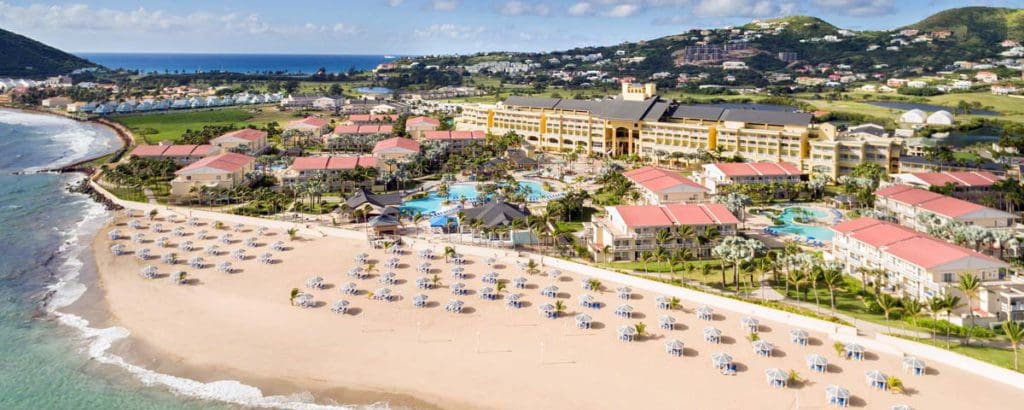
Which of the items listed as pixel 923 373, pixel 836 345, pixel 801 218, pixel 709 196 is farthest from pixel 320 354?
pixel 801 218

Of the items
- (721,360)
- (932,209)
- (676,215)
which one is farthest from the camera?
(932,209)

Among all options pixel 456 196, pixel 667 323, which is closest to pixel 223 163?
pixel 456 196

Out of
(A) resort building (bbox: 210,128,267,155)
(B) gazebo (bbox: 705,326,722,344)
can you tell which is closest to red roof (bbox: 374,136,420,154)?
(A) resort building (bbox: 210,128,267,155)

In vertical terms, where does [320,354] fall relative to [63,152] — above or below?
below

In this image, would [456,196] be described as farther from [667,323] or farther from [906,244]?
[906,244]

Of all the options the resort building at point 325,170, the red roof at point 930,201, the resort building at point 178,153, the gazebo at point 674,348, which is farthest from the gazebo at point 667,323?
the resort building at point 178,153

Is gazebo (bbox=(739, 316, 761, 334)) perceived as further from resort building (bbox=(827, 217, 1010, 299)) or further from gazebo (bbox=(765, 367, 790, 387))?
resort building (bbox=(827, 217, 1010, 299))

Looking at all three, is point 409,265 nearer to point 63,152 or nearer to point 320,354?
point 320,354
